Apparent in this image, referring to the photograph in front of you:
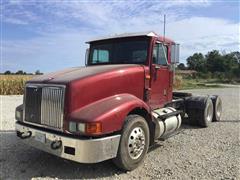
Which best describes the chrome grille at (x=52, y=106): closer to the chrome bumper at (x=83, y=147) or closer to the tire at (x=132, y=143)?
the chrome bumper at (x=83, y=147)

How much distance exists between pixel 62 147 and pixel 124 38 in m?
2.99

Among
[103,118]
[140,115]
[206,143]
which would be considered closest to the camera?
[103,118]

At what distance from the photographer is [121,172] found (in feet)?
17.8

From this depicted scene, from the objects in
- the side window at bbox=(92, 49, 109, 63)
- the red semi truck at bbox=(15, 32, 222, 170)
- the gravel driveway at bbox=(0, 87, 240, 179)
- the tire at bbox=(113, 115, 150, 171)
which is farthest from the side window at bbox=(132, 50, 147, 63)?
the gravel driveway at bbox=(0, 87, 240, 179)

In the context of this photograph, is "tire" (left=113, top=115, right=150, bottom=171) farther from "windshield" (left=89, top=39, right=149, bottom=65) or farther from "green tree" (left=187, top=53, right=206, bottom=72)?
"green tree" (left=187, top=53, right=206, bottom=72)

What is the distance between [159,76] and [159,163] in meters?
2.08

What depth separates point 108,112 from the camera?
4957 millimetres

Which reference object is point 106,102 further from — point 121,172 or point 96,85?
point 121,172

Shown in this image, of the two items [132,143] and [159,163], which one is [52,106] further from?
[159,163]

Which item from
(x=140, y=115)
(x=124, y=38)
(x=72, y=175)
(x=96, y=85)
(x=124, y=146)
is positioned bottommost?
(x=72, y=175)

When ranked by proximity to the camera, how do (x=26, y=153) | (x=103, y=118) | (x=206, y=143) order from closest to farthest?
(x=103, y=118) < (x=26, y=153) < (x=206, y=143)

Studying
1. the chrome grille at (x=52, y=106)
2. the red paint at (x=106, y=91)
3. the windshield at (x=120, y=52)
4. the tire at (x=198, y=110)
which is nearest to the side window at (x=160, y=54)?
the red paint at (x=106, y=91)

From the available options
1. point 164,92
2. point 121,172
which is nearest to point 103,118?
point 121,172

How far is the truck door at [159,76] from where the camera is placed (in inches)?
266
